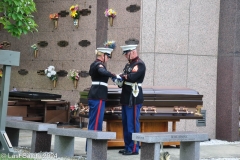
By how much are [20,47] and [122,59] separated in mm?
3687

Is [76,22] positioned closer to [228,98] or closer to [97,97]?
[228,98]

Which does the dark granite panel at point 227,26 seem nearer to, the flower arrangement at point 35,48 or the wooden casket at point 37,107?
the wooden casket at point 37,107

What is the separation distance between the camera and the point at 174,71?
11344mm

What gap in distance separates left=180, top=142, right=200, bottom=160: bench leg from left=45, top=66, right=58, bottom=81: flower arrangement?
19.2 ft

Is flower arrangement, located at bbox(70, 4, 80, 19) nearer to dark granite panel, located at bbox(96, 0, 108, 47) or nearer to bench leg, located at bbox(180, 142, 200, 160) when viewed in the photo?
dark granite panel, located at bbox(96, 0, 108, 47)

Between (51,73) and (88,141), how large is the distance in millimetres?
5626

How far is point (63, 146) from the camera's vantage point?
809 cm

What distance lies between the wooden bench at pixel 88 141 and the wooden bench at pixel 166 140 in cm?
54

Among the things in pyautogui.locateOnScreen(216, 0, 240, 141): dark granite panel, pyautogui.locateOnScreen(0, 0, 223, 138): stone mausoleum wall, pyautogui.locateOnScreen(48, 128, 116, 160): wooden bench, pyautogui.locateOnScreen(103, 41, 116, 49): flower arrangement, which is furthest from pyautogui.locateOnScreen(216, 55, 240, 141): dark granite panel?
pyautogui.locateOnScreen(48, 128, 116, 160): wooden bench

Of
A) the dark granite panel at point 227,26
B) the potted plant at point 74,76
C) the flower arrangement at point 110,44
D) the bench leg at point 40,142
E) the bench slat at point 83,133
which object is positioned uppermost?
the dark granite panel at point 227,26

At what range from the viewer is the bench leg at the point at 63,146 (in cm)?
806

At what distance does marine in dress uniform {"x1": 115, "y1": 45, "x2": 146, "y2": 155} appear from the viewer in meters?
8.35

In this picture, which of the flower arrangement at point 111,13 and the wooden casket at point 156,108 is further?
the flower arrangement at point 111,13

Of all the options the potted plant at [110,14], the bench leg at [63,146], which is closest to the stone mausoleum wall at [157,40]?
the potted plant at [110,14]
